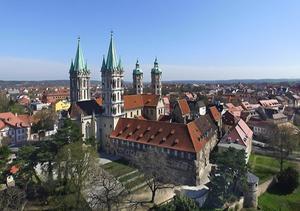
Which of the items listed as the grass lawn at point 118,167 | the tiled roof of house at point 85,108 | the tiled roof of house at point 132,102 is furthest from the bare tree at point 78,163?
the tiled roof of house at point 132,102

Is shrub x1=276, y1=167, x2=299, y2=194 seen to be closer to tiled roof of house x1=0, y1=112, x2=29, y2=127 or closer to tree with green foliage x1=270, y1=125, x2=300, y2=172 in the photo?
tree with green foliage x1=270, y1=125, x2=300, y2=172

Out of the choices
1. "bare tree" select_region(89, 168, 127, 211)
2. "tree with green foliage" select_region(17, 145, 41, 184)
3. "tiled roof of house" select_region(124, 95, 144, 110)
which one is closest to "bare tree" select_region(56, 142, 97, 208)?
"bare tree" select_region(89, 168, 127, 211)

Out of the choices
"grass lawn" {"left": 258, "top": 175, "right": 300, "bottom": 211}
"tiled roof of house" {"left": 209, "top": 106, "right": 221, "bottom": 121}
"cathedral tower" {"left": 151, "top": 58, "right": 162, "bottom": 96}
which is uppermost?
"cathedral tower" {"left": 151, "top": 58, "right": 162, "bottom": 96}

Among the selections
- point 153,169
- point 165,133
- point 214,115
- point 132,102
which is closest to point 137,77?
point 132,102

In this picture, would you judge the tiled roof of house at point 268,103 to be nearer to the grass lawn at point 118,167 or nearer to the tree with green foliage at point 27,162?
the grass lawn at point 118,167

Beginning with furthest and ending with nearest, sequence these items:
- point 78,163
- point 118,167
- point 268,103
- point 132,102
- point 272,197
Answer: point 268,103 < point 132,102 < point 118,167 < point 272,197 < point 78,163

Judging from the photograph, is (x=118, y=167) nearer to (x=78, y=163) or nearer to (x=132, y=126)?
(x=132, y=126)
